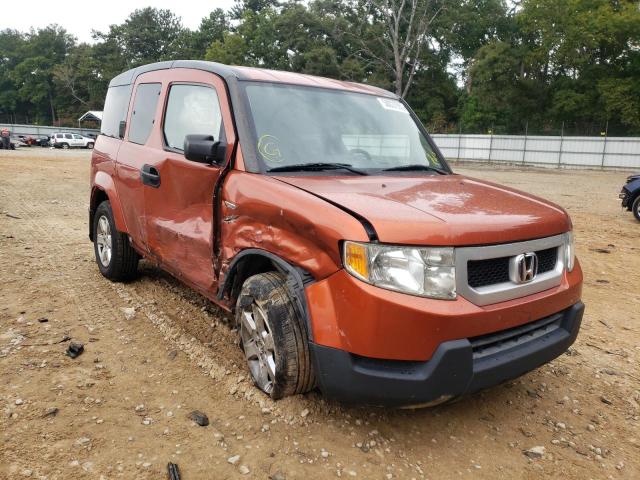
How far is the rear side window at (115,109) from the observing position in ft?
15.5

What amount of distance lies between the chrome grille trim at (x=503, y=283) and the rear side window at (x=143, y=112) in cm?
→ 287

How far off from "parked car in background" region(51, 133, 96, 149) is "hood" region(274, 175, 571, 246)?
46.0 metres

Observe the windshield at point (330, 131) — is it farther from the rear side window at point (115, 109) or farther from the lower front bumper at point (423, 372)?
the rear side window at point (115, 109)

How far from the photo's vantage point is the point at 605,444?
8.96 ft

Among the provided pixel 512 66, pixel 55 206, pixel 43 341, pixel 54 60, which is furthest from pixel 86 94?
pixel 43 341

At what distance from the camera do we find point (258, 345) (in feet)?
9.65

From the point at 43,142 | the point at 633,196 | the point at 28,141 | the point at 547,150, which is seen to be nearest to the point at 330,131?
the point at 633,196

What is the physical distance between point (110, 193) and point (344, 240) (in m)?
3.15

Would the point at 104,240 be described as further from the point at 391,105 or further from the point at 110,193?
the point at 391,105

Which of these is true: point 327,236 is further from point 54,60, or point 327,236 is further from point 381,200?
point 54,60

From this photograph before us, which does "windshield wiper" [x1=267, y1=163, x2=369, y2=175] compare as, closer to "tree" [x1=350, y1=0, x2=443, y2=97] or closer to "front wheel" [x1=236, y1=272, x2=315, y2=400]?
"front wheel" [x1=236, y1=272, x2=315, y2=400]

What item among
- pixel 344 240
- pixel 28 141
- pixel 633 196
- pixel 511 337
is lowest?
pixel 511 337

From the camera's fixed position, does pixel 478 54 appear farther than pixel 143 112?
Yes

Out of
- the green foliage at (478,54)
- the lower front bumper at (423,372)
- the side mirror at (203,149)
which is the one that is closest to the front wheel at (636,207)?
the lower front bumper at (423,372)
